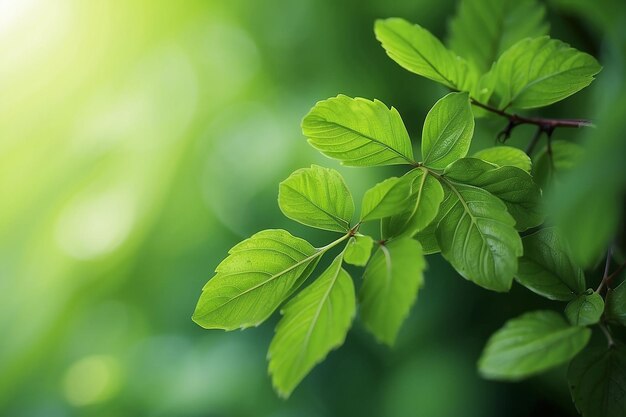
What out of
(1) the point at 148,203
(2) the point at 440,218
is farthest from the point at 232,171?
→ (2) the point at 440,218

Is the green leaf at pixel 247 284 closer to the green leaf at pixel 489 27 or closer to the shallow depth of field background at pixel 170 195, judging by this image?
the green leaf at pixel 489 27

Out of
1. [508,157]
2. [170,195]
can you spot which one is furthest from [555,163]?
[170,195]

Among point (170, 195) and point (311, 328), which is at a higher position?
point (311, 328)

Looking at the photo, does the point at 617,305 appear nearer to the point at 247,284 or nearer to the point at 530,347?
the point at 530,347

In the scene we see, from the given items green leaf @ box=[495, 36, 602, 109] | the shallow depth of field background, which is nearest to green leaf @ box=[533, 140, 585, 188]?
green leaf @ box=[495, 36, 602, 109]

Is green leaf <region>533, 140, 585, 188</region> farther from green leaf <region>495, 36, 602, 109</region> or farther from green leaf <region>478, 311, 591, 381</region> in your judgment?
green leaf <region>478, 311, 591, 381</region>

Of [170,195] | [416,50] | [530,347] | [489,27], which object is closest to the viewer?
[530,347]
